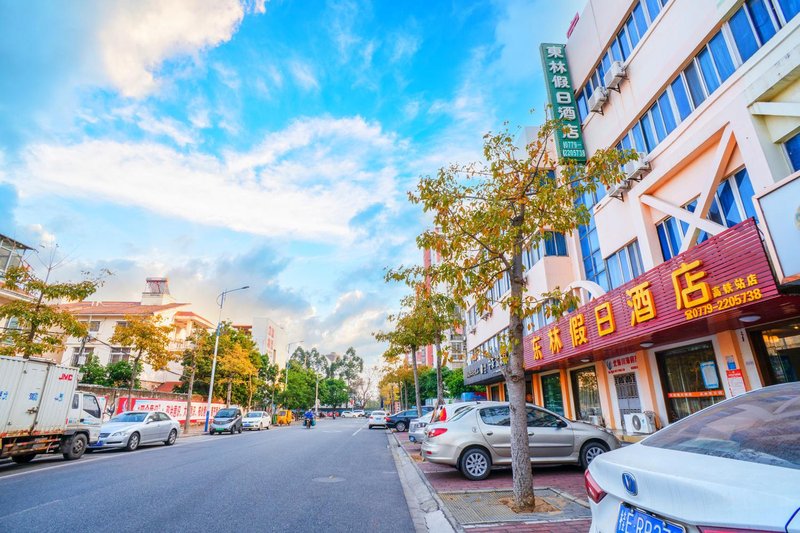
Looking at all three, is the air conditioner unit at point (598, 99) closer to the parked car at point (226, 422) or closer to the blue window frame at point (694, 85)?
the blue window frame at point (694, 85)

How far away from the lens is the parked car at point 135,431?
1453 centimetres

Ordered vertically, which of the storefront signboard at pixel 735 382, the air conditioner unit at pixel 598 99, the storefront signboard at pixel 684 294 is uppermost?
the air conditioner unit at pixel 598 99

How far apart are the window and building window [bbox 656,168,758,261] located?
6.57 meters

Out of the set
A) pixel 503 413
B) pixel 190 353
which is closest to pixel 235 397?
pixel 190 353

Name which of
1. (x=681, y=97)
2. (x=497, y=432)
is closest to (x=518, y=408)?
(x=497, y=432)

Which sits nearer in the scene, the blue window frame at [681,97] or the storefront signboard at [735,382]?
the storefront signboard at [735,382]

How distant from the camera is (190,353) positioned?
99.3 ft

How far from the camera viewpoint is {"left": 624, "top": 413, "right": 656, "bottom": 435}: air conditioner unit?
12.3 m

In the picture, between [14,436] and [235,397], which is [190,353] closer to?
[235,397]

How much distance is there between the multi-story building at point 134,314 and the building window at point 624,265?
3234cm

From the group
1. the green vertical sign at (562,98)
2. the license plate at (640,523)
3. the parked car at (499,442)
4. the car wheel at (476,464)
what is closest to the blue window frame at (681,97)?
the green vertical sign at (562,98)

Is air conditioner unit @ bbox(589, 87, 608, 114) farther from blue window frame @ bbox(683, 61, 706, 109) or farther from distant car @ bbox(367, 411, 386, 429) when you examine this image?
distant car @ bbox(367, 411, 386, 429)

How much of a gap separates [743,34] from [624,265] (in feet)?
23.3

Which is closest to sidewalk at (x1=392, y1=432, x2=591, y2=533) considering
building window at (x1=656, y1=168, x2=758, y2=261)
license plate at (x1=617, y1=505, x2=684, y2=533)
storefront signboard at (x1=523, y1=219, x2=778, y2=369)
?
license plate at (x1=617, y1=505, x2=684, y2=533)
